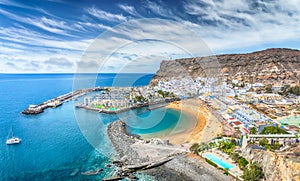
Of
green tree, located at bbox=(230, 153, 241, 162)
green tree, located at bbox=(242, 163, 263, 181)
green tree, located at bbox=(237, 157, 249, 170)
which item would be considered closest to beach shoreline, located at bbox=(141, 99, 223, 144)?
green tree, located at bbox=(230, 153, 241, 162)

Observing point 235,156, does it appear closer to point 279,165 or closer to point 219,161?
point 219,161

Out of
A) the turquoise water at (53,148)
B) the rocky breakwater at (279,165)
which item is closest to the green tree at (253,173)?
the rocky breakwater at (279,165)

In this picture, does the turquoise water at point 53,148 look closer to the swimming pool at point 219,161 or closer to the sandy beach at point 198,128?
the sandy beach at point 198,128

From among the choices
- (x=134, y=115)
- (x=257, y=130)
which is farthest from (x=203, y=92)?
(x=257, y=130)

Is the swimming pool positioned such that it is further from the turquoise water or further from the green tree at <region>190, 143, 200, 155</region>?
the turquoise water

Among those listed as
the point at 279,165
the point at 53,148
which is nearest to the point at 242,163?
the point at 279,165

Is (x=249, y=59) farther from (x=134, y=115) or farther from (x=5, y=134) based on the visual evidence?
(x=5, y=134)
